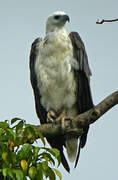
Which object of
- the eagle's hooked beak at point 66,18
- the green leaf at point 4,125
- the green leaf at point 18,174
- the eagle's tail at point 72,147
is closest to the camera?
the green leaf at point 18,174

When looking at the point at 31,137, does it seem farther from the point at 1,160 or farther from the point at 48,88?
the point at 48,88

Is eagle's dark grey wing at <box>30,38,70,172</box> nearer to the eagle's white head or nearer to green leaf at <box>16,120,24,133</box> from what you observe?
the eagle's white head

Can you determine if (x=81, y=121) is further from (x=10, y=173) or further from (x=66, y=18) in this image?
(x=66, y=18)

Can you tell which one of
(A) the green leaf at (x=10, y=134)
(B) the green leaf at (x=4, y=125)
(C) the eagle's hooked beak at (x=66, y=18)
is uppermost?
(C) the eagle's hooked beak at (x=66, y=18)

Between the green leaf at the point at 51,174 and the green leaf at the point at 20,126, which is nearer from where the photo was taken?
the green leaf at the point at 51,174

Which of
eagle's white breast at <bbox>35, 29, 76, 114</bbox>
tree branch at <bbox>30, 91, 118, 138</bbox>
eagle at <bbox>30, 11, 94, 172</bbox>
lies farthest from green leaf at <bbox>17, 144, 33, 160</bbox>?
eagle's white breast at <bbox>35, 29, 76, 114</bbox>

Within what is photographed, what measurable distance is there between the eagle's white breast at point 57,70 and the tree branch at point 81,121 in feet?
2.40

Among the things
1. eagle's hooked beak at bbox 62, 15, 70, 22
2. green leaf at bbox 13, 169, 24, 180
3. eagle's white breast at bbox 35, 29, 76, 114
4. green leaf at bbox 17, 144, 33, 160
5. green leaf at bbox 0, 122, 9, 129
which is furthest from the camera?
eagle's hooked beak at bbox 62, 15, 70, 22

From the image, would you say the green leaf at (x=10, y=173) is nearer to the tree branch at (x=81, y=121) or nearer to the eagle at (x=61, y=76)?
the tree branch at (x=81, y=121)

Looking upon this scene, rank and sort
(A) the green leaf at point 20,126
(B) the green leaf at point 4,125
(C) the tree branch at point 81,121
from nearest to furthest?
1. (B) the green leaf at point 4,125
2. (A) the green leaf at point 20,126
3. (C) the tree branch at point 81,121

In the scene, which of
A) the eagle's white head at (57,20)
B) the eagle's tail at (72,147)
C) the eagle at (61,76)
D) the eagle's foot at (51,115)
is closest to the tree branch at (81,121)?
the eagle at (61,76)

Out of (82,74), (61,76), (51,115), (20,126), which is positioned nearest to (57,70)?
(61,76)

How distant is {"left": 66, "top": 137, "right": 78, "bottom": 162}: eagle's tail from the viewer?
6.30 meters

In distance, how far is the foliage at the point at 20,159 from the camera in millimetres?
3545
